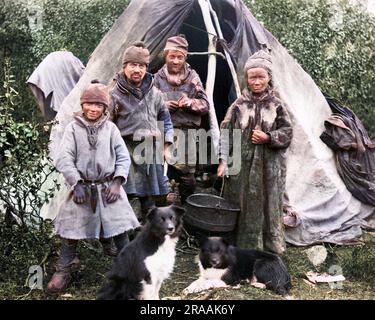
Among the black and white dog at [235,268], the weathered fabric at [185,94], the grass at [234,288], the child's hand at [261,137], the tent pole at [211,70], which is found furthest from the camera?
the tent pole at [211,70]

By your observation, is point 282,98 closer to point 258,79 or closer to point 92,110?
point 258,79

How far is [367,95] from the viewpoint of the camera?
11.1 meters

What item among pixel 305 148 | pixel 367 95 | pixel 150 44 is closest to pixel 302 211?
pixel 305 148

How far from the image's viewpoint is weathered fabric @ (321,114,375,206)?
21.7 feet

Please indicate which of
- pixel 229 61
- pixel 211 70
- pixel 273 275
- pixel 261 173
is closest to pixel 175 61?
pixel 211 70

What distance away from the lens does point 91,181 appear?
14.0 ft

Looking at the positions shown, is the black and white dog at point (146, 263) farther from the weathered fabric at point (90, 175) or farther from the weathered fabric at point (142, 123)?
the weathered fabric at point (142, 123)

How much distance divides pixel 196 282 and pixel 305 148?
2530 millimetres

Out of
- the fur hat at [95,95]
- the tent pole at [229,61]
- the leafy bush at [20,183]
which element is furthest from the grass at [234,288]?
the tent pole at [229,61]

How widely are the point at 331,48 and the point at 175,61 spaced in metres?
6.03

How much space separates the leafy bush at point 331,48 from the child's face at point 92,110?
729 cm

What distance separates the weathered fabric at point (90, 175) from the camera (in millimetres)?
4246
